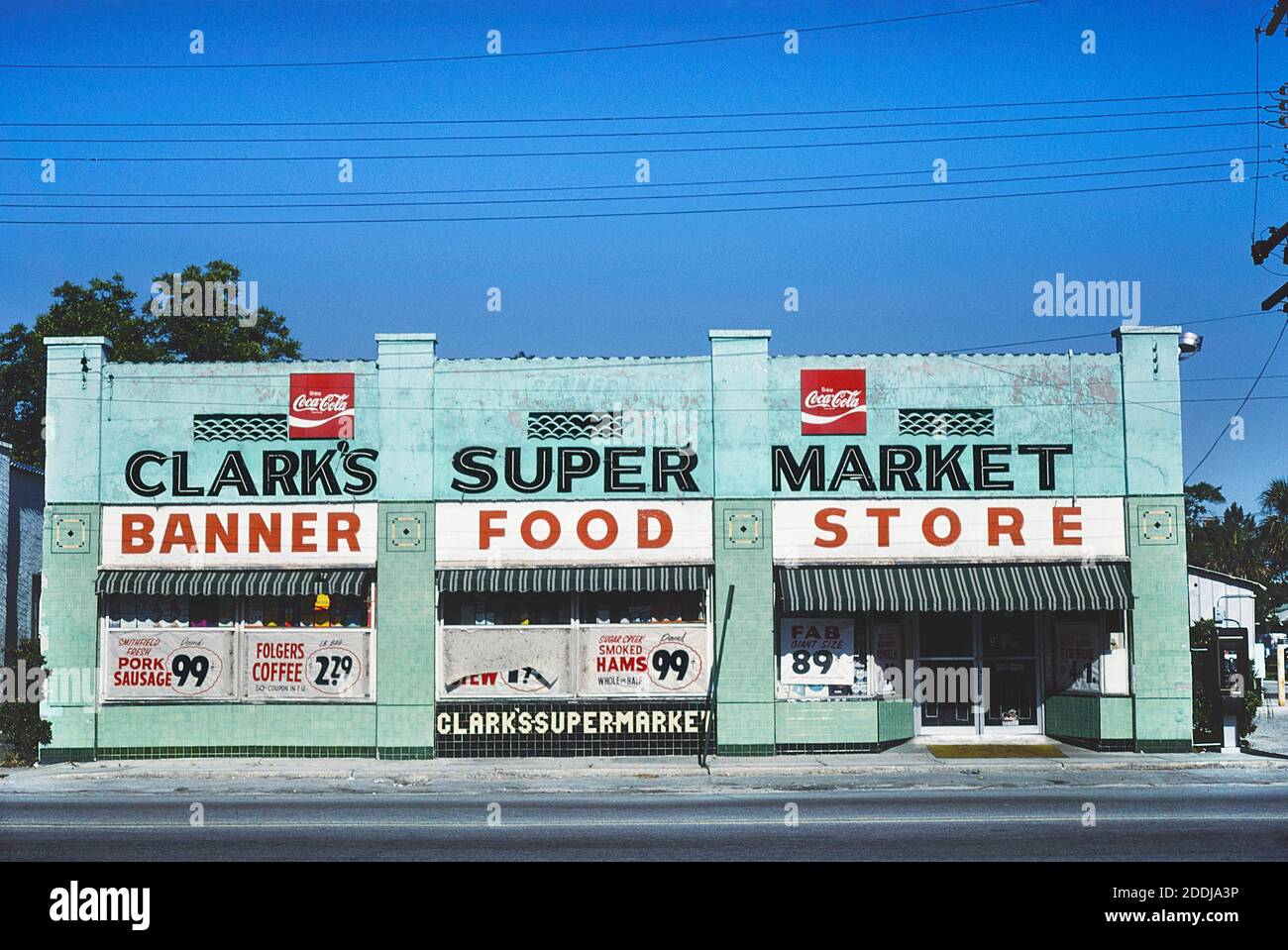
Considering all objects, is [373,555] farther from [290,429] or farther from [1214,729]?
[1214,729]

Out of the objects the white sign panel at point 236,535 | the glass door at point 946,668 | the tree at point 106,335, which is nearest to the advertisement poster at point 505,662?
the white sign panel at point 236,535

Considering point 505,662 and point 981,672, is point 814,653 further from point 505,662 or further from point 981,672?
point 505,662

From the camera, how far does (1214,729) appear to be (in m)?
24.6

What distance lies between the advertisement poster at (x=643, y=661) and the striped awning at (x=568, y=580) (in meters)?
0.92

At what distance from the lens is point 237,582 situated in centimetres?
2464

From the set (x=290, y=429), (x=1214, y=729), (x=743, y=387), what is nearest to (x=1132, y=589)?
(x=1214, y=729)

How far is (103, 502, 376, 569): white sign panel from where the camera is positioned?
82.1 ft

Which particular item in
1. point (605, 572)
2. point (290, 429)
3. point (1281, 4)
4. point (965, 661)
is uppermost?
point (1281, 4)

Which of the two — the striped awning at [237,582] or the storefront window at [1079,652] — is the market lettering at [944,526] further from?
the striped awning at [237,582]

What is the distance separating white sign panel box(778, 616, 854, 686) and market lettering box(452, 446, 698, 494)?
3.27 metres

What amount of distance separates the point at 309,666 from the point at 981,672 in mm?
12722
